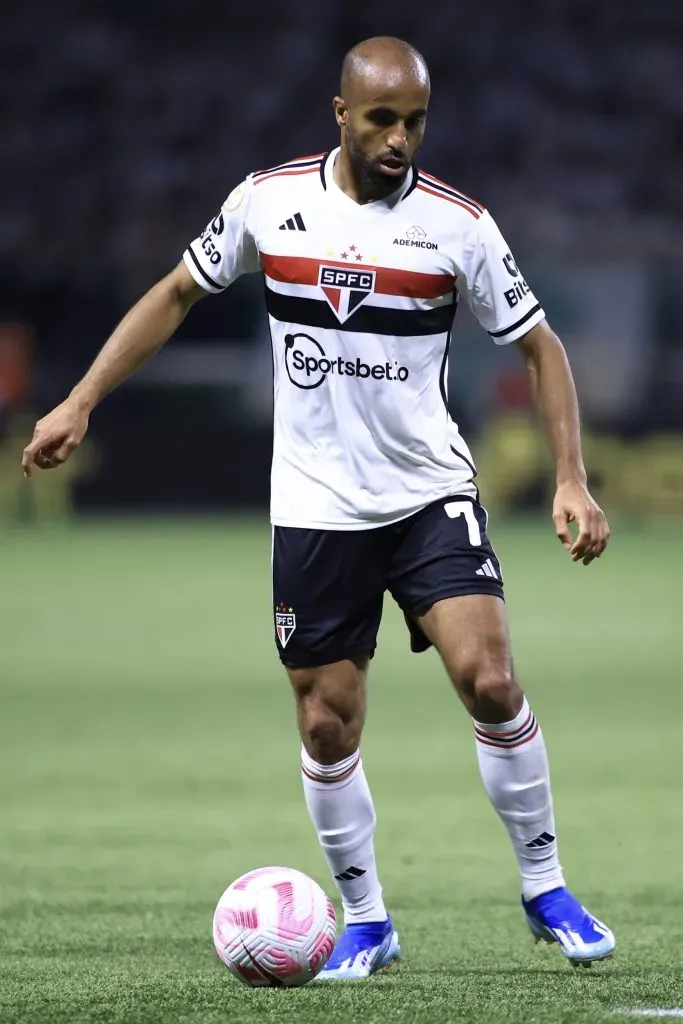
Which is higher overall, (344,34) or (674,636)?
(344,34)

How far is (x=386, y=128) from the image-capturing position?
5.16 meters

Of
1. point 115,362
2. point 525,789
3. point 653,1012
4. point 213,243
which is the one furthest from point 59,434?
point 653,1012

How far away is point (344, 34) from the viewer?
97.3 feet

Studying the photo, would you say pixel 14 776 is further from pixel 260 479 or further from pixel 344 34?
pixel 344 34

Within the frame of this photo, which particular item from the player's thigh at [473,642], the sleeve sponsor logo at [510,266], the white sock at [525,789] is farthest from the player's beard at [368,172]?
the white sock at [525,789]

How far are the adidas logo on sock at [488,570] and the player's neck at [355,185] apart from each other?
101 centimetres

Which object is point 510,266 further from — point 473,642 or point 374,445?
point 473,642

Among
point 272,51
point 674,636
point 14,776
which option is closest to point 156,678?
point 14,776

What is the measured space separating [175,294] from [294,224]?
42 centimetres

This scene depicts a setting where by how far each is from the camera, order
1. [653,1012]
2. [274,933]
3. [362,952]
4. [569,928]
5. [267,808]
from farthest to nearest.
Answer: [267,808] → [362,952] → [569,928] → [274,933] → [653,1012]

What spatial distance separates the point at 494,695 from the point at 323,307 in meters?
1.11

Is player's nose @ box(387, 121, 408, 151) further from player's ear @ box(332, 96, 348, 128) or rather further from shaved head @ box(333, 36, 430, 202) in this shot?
player's ear @ box(332, 96, 348, 128)

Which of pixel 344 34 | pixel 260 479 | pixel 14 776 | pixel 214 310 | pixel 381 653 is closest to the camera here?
pixel 14 776

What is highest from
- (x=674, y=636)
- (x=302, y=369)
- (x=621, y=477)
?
(x=302, y=369)
